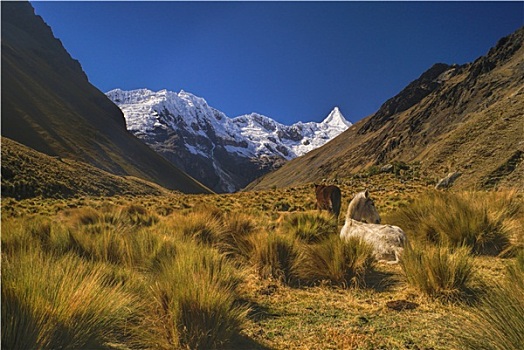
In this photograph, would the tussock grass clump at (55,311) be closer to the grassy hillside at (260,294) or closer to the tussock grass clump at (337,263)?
the grassy hillside at (260,294)

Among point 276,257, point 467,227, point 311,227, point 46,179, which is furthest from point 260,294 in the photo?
point 46,179

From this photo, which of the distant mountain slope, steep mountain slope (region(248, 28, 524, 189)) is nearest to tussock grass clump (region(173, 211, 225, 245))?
steep mountain slope (region(248, 28, 524, 189))

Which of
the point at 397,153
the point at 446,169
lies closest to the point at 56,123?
the point at 397,153

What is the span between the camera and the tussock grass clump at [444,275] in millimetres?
3879

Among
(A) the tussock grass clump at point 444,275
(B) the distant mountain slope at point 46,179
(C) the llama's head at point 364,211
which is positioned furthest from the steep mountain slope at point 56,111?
(A) the tussock grass clump at point 444,275

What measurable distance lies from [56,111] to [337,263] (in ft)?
359

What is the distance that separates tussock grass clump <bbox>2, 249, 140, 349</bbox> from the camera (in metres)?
2.09

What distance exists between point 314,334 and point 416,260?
6.26 ft

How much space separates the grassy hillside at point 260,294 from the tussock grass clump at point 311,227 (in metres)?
1.52

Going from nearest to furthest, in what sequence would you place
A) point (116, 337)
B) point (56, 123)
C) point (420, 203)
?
point (116, 337) → point (420, 203) → point (56, 123)

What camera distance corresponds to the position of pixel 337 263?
4.96m

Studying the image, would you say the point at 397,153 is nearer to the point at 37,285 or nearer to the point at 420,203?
the point at 420,203

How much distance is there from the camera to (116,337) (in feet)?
9.25

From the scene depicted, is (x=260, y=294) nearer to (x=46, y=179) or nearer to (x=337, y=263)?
(x=337, y=263)
